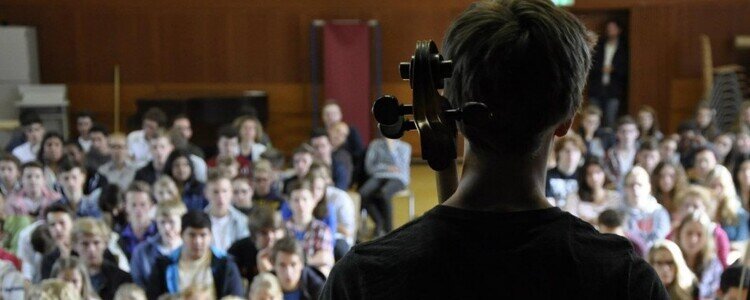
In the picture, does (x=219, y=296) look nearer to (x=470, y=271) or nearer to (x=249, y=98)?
(x=470, y=271)

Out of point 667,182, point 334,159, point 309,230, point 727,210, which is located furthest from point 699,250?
point 334,159

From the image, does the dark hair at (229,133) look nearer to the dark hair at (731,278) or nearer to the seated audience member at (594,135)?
the seated audience member at (594,135)

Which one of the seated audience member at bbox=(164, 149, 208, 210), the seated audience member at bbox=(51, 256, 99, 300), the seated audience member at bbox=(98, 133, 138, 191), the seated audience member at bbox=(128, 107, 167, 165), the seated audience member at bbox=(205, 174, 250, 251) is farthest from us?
the seated audience member at bbox=(128, 107, 167, 165)

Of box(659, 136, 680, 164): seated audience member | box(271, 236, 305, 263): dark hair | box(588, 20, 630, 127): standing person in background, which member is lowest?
box(271, 236, 305, 263): dark hair

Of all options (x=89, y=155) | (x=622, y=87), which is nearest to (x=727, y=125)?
(x=622, y=87)

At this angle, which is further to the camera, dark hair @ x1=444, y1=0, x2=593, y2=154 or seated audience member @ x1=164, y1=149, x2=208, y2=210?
seated audience member @ x1=164, y1=149, x2=208, y2=210

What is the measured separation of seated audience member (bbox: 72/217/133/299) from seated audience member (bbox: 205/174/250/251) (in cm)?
76

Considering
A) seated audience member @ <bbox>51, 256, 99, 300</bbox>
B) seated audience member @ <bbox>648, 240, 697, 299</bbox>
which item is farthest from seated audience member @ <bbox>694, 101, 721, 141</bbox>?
seated audience member @ <bbox>51, 256, 99, 300</bbox>

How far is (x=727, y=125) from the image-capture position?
11414 mm

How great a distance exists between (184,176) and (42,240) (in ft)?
5.22

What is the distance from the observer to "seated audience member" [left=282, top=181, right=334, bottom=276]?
511 cm

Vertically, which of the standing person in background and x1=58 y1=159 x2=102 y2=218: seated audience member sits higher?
the standing person in background

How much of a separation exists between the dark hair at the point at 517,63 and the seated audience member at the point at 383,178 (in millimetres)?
6580

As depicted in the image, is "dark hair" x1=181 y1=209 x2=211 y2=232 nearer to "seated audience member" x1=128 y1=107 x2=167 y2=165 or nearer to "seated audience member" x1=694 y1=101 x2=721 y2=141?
"seated audience member" x1=128 y1=107 x2=167 y2=165
